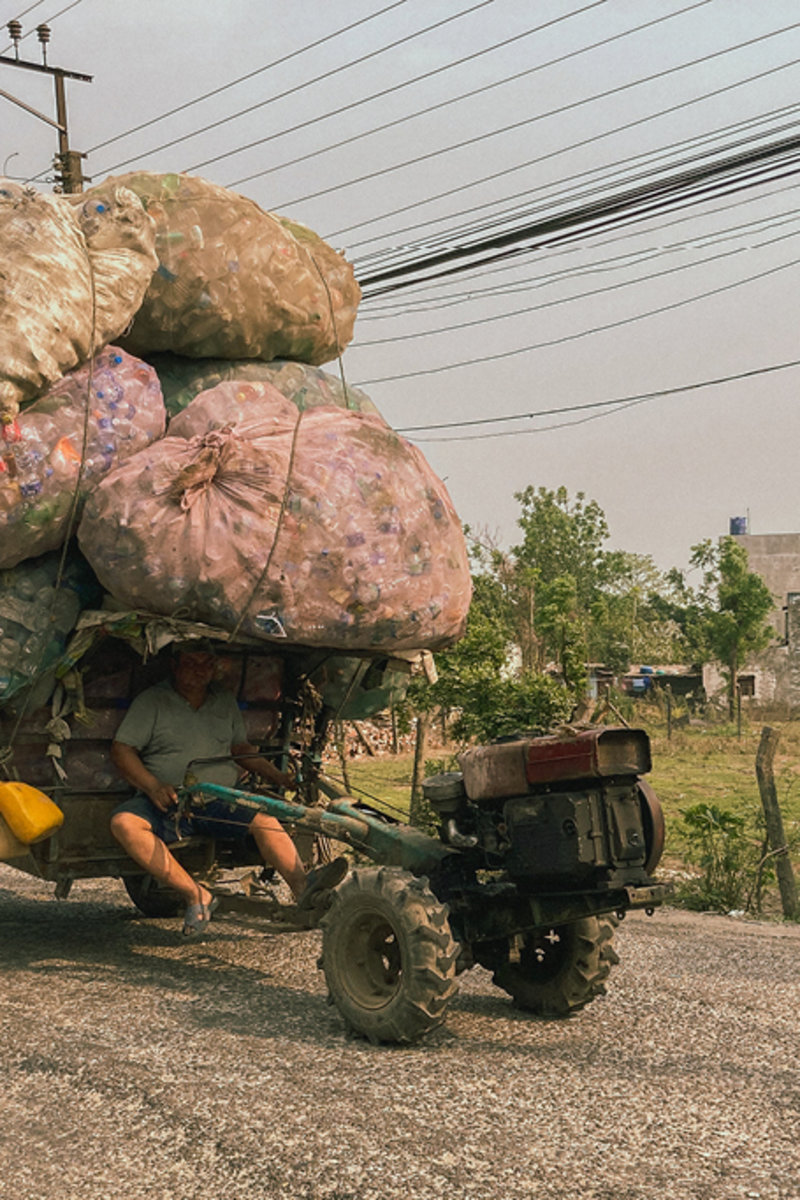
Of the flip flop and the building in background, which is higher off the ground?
the building in background

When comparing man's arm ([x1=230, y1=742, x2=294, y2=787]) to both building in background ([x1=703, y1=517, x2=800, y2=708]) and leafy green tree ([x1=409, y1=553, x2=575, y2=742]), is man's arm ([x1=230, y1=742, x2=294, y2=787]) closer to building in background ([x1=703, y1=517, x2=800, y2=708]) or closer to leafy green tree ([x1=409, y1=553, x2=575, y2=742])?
leafy green tree ([x1=409, y1=553, x2=575, y2=742])

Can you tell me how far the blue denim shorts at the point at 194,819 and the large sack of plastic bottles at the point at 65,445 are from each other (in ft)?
4.84

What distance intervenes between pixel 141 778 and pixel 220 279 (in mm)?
2712

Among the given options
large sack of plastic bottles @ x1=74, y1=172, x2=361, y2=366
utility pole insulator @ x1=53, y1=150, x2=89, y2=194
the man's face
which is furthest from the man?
utility pole insulator @ x1=53, y1=150, x2=89, y2=194

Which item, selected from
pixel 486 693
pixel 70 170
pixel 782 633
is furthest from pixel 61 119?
pixel 782 633

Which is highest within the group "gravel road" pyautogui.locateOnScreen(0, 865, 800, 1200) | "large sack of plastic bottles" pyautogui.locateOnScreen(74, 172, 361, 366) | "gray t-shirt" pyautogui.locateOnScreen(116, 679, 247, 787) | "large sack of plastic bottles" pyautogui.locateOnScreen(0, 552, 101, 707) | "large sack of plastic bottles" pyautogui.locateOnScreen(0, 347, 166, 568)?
"large sack of plastic bottles" pyautogui.locateOnScreen(74, 172, 361, 366)

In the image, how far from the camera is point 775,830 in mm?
10078

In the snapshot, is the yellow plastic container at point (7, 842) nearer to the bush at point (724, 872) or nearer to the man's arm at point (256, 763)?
the man's arm at point (256, 763)

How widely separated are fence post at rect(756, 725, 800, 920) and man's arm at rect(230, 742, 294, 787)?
4.08 m

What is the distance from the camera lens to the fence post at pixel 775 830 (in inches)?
390

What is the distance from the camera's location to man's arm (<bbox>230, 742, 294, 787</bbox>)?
748cm

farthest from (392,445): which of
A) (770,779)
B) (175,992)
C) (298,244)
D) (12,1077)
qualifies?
(770,779)

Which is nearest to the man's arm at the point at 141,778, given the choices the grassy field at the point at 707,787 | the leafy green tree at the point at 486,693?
the grassy field at the point at 707,787

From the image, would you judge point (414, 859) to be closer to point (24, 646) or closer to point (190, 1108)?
point (190, 1108)
